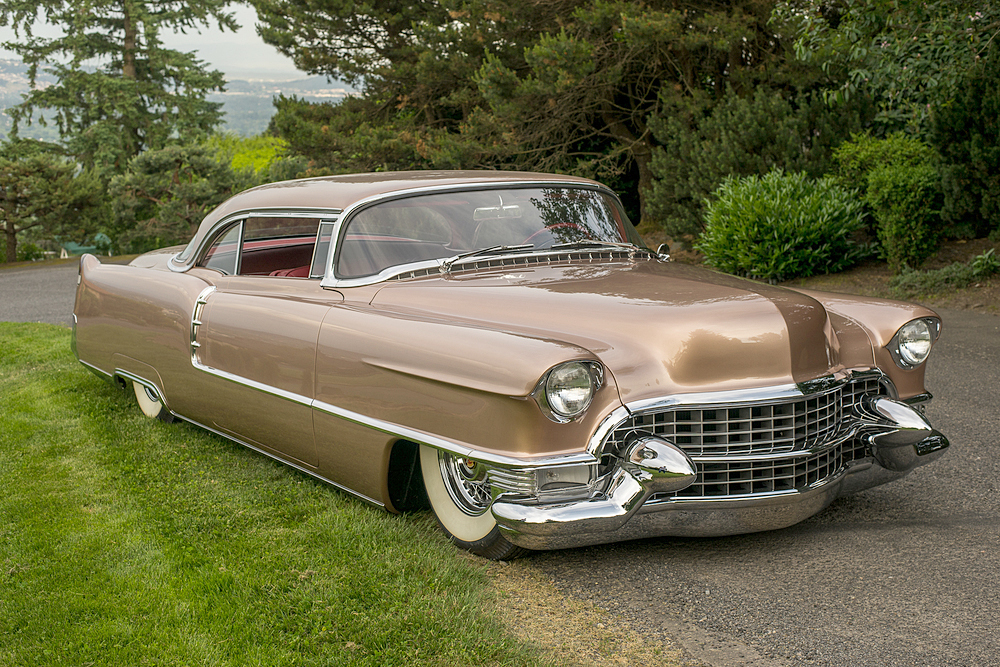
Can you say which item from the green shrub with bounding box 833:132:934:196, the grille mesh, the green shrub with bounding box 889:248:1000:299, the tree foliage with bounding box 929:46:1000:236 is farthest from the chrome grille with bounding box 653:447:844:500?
the green shrub with bounding box 833:132:934:196

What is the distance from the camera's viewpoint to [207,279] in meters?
4.53

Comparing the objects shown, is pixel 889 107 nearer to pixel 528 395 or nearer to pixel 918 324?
pixel 918 324

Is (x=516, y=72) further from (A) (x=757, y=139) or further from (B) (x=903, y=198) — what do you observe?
(B) (x=903, y=198)

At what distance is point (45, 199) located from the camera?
21.7 meters

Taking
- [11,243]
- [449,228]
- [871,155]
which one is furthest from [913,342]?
[11,243]

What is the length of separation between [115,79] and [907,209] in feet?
110

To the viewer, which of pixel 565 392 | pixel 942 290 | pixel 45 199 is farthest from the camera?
pixel 45 199

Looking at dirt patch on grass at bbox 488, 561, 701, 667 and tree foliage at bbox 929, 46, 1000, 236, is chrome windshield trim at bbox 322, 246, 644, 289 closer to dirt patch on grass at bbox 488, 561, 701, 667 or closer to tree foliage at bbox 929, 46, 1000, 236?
dirt patch on grass at bbox 488, 561, 701, 667

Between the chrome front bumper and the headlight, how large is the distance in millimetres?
317

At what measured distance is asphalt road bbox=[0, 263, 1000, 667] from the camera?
239 centimetres

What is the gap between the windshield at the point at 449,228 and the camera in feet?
12.2

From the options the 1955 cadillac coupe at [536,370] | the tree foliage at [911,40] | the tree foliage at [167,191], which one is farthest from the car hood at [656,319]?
the tree foliage at [167,191]

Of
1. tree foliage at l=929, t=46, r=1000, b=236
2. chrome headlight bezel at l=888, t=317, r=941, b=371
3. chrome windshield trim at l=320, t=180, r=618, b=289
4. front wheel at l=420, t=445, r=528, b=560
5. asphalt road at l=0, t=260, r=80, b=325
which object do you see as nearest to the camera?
front wheel at l=420, t=445, r=528, b=560

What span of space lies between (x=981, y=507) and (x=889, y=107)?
28.3 feet
